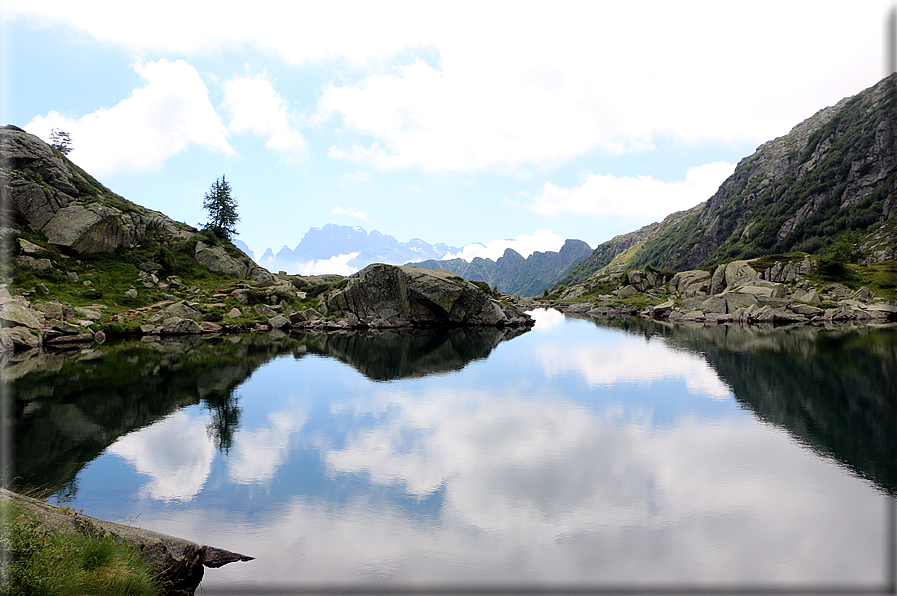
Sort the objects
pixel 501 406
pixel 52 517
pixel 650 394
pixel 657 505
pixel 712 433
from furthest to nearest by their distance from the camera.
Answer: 1. pixel 650 394
2. pixel 501 406
3. pixel 712 433
4. pixel 657 505
5. pixel 52 517

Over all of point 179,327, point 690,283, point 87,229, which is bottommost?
point 179,327

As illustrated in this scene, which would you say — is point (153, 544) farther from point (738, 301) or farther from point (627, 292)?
point (627, 292)

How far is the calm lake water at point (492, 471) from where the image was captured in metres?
12.3

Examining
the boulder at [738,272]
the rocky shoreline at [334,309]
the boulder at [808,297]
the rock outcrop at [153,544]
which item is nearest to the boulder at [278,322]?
the rocky shoreline at [334,309]

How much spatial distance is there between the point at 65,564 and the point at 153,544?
2707mm

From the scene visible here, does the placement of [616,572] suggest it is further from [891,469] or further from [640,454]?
[891,469]

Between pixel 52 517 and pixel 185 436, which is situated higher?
pixel 52 517

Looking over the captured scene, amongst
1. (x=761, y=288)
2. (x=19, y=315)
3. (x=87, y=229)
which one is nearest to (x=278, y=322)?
(x=19, y=315)

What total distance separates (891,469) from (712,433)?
6879 millimetres

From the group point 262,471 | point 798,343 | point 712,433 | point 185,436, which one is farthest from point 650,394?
point 798,343

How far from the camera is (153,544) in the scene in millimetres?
10961

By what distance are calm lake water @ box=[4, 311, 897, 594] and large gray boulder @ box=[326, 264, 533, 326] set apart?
5185cm

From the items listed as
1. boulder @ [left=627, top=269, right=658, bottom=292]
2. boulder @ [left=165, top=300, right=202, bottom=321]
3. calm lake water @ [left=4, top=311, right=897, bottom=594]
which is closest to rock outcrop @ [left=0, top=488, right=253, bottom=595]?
calm lake water @ [left=4, top=311, right=897, bottom=594]

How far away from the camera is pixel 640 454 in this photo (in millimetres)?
20703
